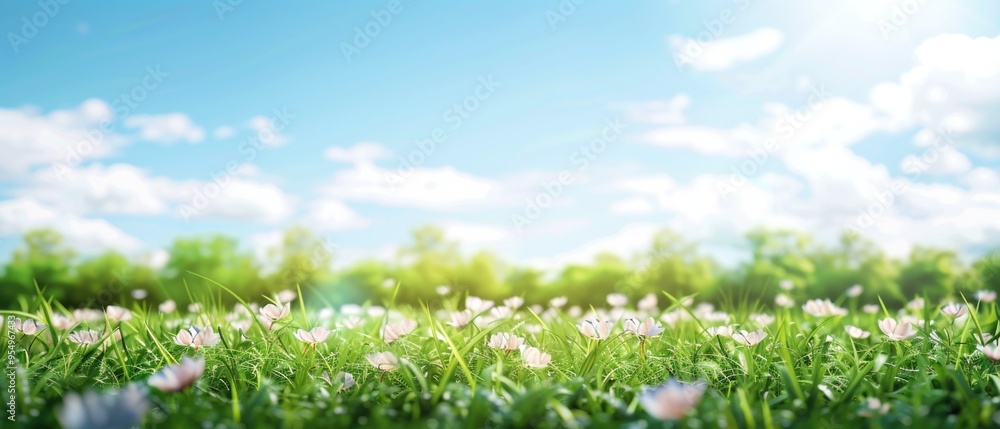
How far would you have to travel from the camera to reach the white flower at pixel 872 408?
7.09ft

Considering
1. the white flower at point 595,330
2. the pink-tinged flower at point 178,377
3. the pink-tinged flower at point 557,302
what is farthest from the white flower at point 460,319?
the pink-tinged flower at point 178,377

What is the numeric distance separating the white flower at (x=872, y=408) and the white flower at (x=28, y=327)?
3680 mm

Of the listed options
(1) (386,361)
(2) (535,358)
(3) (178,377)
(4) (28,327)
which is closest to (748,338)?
(2) (535,358)

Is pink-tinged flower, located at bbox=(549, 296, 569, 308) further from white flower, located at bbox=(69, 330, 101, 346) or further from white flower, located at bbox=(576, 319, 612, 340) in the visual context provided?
white flower, located at bbox=(69, 330, 101, 346)

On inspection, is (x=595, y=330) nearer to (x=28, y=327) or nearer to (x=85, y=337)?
(x=85, y=337)

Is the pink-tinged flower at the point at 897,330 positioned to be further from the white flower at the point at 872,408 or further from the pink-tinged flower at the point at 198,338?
the pink-tinged flower at the point at 198,338

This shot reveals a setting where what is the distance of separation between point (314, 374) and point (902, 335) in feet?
8.74

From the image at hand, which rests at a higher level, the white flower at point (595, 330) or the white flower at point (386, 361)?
the white flower at point (386, 361)

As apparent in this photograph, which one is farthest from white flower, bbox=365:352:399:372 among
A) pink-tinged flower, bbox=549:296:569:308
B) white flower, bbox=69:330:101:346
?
white flower, bbox=69:330:101:346

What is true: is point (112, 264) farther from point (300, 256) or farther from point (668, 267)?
point (668, 267)

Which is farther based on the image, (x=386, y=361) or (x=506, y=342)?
(x=506, y=342)

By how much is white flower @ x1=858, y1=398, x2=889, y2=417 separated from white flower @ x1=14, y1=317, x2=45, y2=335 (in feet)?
12.1

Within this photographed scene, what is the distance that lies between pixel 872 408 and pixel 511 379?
4.66ft

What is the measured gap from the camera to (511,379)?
3.00 meters
